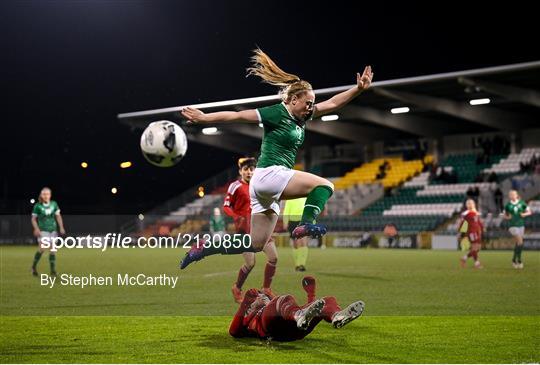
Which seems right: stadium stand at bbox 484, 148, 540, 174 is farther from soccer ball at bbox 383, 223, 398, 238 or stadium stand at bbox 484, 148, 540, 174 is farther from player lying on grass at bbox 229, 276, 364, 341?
player lying on grass at bbox 229, 276, 364, 341

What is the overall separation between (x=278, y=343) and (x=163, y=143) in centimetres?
231

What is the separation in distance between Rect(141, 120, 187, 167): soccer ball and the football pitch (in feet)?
5.73

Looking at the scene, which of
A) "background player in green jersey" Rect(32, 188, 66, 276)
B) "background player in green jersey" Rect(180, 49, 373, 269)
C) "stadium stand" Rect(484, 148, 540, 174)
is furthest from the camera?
"stadium stand" Rect(484, 148, 540, 174)

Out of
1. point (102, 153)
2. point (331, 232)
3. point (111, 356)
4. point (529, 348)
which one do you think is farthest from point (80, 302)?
point (331, 232)

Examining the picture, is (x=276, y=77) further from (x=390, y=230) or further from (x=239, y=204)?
(x=390, y=230)

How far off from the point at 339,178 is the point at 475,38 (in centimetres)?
1023

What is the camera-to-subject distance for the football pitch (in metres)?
5.86

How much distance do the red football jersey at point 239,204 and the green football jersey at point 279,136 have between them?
316 cm

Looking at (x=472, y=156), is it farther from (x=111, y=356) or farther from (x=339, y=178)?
(x=111, y=356)

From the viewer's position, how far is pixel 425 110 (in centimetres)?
3294

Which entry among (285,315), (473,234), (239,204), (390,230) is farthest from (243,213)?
(390,230)

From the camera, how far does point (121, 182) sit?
28266mm

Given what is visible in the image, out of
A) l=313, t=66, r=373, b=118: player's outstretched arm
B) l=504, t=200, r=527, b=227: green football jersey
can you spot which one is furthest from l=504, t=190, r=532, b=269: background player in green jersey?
l=313, t=66, r=373, b=118: player's outstretched arm

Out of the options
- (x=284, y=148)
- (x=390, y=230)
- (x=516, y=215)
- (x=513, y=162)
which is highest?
(x=513, y=162)
